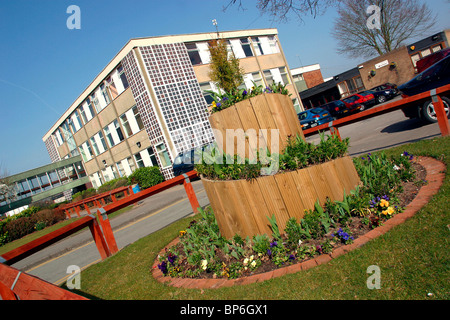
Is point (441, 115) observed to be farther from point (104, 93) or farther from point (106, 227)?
point (104, 93)

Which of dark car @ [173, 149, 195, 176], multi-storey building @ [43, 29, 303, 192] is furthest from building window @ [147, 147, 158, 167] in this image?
dark car @ [173, 149, 195, 176]

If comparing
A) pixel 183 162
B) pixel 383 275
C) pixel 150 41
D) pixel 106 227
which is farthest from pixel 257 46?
pixel 383 275

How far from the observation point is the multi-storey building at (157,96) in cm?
2148

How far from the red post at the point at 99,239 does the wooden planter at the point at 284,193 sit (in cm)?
356

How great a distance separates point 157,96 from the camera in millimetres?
21094

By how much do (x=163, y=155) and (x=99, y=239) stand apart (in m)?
16.5

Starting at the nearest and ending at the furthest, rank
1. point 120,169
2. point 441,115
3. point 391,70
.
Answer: point 441,115 → point 120,169 → point 391,70

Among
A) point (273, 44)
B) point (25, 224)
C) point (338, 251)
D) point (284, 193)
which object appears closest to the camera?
point (338, 251)

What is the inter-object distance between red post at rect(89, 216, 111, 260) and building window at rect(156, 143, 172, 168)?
16.0 metres

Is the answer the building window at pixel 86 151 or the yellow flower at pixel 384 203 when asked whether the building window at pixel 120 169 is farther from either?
the yellow flower at pixel 384 203

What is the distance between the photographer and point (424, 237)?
9.18 feet

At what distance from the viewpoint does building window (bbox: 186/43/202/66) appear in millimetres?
24781

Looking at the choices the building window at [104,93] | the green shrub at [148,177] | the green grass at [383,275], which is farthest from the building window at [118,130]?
the green grass at [383,275]
